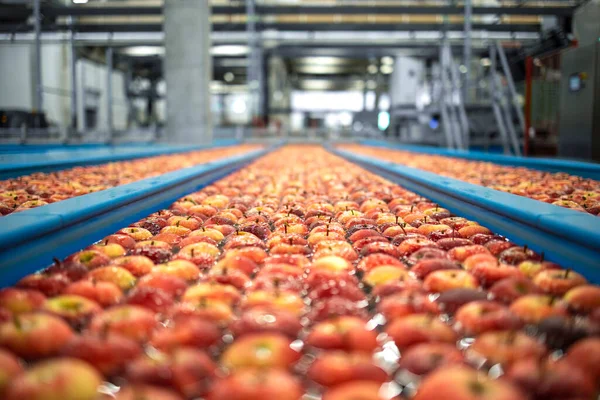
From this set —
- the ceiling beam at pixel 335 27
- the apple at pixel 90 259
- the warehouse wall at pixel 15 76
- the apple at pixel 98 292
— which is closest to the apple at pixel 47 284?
the apple at pixel 98 292

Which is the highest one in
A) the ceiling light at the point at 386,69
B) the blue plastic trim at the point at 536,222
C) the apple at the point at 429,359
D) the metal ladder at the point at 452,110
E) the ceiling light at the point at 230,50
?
the ceiling light at the point at 386,69

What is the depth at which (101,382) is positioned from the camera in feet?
3.36

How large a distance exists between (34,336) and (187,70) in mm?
13142

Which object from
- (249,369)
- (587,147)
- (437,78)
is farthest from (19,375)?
(437,78)

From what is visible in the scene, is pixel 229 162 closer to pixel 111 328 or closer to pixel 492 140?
pixel 111 328

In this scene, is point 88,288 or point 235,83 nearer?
point 88,288

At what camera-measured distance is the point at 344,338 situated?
3.79ft

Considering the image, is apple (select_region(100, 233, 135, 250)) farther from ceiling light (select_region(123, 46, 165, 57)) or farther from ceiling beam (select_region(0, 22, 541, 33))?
ceiling light (select_region(123, 46, 165, 57))

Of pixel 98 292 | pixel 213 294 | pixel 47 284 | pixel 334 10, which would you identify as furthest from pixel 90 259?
pixel 334 10

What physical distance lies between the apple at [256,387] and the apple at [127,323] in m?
0.32

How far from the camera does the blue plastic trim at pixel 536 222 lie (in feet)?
5.88

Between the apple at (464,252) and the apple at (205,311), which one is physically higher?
the apple at (464,252)

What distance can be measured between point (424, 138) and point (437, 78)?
8.18ft

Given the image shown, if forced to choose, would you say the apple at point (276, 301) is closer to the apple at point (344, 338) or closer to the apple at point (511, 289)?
the apple at point (344, 338)
